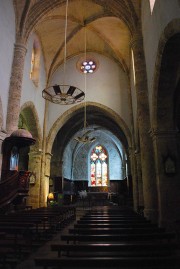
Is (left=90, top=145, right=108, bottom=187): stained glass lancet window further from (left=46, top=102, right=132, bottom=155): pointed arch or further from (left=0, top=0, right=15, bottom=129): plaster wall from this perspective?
(left=0, top=0, right=15, bottom=129): plaster wall

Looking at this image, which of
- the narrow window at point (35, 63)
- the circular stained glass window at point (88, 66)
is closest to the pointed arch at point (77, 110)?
the circular stained glass window at point (88, 66)

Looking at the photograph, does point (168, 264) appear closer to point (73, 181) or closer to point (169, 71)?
point (169, 71)

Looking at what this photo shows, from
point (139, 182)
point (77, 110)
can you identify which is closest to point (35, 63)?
point (77, 110)

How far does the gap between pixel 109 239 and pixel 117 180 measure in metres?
24.2

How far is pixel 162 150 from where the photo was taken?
8.82 m

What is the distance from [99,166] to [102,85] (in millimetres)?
14551

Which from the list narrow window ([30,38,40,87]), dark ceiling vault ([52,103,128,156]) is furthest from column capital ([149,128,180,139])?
dark ceiling vault ([52,103,128,156])

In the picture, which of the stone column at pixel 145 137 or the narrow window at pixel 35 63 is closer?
the stone column at pixel 145 137

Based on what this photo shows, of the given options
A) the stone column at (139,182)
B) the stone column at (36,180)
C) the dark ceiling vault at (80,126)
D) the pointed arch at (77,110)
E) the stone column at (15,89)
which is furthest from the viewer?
the dark ceiling vault at (80,126)

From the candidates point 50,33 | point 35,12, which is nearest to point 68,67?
point 50,33

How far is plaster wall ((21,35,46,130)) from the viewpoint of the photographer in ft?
44.6

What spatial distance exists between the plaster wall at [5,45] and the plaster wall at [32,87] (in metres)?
2.04

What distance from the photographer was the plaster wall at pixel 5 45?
1066 centimetres

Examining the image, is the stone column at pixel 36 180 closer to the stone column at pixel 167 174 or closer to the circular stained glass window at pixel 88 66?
the circular stained glass window at pixel 88 66
